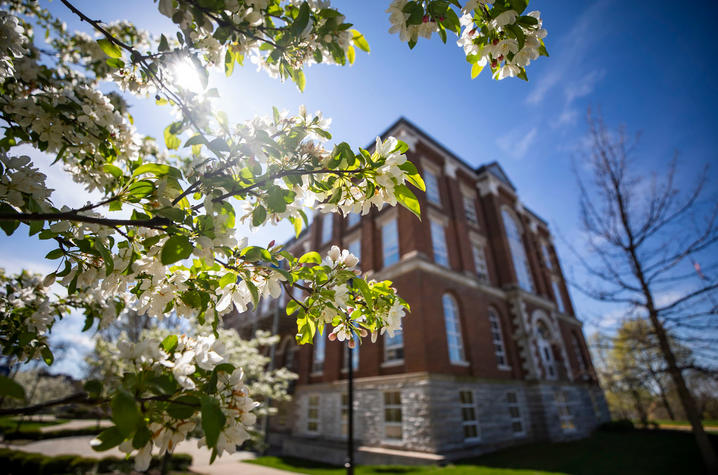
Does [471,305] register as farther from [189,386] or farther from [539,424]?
[189,386]

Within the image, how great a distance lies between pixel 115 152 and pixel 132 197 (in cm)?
117

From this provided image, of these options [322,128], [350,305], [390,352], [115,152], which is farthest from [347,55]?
[390,352]

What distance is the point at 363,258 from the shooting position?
1520 centimetres

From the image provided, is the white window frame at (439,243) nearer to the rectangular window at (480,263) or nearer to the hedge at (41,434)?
the rectangular window at (480,263)

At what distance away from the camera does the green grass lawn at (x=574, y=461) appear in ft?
28.3

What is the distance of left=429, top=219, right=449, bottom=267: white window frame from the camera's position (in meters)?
14.1

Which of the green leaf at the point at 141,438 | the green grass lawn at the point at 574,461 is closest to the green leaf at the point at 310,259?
the green leaf at the point at 141,438

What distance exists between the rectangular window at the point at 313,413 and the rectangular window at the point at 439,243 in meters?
8.59

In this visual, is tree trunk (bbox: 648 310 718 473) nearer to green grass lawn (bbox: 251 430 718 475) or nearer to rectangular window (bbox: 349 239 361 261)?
green grass lawn (bbox: 251 430 718 475)

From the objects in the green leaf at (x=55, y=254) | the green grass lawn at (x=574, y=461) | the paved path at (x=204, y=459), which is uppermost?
the green leaf at (x=55, y=254)

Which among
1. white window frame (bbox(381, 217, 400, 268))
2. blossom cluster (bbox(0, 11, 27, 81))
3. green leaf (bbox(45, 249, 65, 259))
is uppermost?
white window frame (bbox(381, 217, 400, 268))

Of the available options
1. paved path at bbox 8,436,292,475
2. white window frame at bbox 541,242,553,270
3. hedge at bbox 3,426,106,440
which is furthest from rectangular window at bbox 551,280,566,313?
hedge at bbox 3,426,106,440

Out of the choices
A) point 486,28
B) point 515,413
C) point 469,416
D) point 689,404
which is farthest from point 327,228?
point 486,28

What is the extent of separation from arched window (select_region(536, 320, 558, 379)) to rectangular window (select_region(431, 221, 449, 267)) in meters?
6.51
